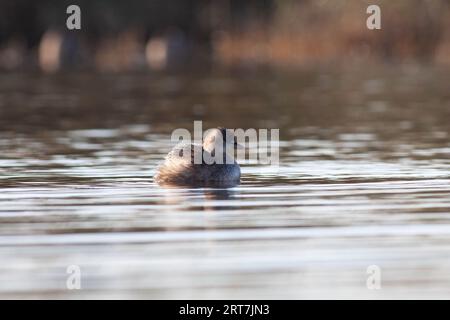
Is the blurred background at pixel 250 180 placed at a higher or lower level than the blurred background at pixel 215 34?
lower

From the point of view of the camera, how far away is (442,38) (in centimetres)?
4075

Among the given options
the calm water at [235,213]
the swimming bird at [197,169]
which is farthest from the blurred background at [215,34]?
the swimming bird at [197,169]

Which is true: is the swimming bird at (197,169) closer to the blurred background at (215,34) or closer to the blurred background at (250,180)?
the blurred background at (250,180)

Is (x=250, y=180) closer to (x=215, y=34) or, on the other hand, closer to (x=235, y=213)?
(x=235, y=213)

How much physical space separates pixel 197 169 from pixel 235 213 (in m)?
2.43

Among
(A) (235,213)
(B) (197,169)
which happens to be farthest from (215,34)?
(A) (235,213)

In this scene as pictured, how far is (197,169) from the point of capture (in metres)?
13.7

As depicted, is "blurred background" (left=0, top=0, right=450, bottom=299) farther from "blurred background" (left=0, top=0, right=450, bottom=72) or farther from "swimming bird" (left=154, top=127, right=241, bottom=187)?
"swimming bird" (left=154, top=127, right=241, bottom=187)

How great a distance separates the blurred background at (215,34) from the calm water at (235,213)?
17810mm

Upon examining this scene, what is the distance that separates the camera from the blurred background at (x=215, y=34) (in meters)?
41.2

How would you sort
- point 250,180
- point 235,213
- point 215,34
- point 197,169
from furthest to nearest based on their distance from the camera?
1. point 215,34
2. point 250,180
3. point 197,169
4. point 235,213

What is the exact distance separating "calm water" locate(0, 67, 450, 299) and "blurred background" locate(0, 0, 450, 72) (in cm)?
1781

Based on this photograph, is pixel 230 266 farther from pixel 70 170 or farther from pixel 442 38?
pixel 442 38
